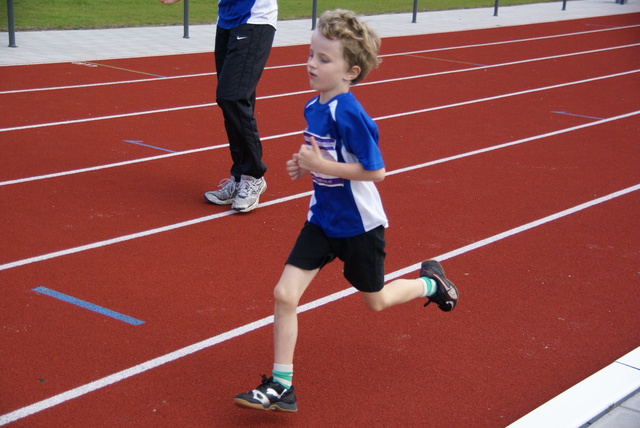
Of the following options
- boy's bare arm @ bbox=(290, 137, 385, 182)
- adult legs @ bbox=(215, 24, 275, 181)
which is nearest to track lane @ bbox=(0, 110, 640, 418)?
adult legs @ bbox=(215, 24, 275, 181)

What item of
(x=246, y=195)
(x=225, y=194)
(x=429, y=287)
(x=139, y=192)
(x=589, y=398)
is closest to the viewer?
(x=589, y=398)

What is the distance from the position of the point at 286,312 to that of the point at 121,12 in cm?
1671

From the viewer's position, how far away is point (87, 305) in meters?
4.59

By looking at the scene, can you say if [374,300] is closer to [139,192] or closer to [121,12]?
[139,192]

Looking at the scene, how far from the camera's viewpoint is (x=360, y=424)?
11.7ft

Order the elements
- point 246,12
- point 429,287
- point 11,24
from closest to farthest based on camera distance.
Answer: point 429,287 → point 246,12 → point 11,24

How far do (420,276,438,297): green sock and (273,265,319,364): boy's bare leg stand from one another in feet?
3.05

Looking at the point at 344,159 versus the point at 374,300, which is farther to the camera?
the point at 374,300

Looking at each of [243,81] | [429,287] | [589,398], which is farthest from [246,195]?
[589,398]

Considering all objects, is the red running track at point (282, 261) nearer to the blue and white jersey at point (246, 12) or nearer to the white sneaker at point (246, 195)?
the white sneaker at point (246, 195)

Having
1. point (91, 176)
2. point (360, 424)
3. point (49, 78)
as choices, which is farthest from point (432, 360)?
point (49, 78)

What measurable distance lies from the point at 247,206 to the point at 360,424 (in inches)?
117

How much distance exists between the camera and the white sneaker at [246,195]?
6.29 metres

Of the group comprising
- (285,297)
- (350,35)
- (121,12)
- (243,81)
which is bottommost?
(121,12)
